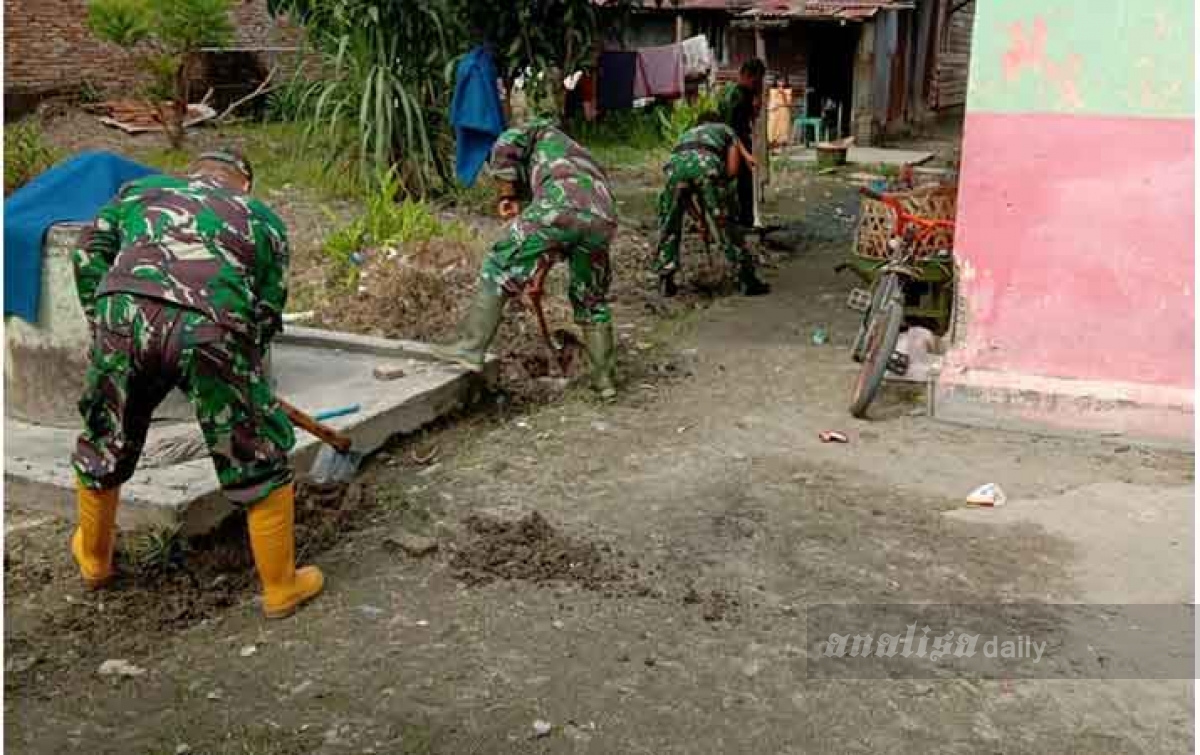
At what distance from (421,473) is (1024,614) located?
253cm

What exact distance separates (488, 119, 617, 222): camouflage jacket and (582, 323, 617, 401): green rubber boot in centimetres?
61

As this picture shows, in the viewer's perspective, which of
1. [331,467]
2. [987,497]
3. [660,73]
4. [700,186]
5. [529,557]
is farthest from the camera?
[660,73]

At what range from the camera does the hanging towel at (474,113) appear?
9.81 meters

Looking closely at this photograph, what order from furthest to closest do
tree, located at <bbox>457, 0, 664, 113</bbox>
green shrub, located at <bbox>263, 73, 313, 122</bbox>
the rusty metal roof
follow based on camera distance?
the rusty metal roof → green shrub, located at <bbox>263, 73, 313, 122</bbox> → tree, located at <bbox>457, 0, 664, 113</bbox>

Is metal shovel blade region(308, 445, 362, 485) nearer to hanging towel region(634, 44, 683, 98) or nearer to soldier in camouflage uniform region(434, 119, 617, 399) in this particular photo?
soldier in camouflage uniform region(434, 119, 617, 399)

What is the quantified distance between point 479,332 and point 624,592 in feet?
7.21

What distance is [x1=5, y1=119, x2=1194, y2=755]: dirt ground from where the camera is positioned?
3.27 metres

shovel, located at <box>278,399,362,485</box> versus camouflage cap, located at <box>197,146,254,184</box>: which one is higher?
camouflage cap, located at <box>197,146,254,184</box>

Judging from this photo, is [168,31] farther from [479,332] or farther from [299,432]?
[299,432]

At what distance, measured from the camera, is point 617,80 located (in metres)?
20.5

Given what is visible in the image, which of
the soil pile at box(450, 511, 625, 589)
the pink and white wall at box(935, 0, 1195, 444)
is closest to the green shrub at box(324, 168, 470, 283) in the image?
the soil pile at box(450, 511, 625, 589)

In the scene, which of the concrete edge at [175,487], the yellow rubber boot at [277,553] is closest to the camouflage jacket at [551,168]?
the concrete edge at [175,487]

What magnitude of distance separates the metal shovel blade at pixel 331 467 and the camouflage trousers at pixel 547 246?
4.65ft

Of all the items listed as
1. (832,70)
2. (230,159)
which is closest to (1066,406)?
(230,159)
